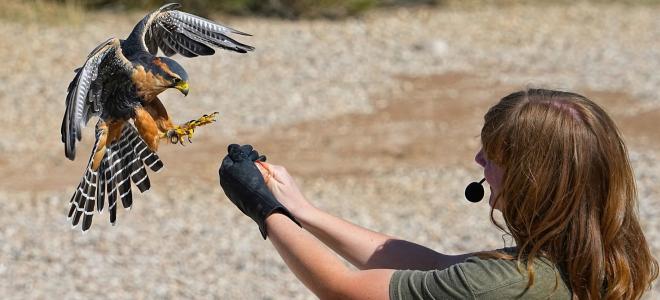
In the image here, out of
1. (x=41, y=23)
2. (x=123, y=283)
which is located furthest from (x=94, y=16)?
(x=123, y=283)

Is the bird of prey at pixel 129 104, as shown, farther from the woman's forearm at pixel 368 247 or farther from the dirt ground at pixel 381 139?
the dirt ground at pixel 381 139

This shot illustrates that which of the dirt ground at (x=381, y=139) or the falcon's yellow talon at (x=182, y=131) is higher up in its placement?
the dirt ground at (x=381, y=139)

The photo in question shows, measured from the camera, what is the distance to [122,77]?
292 centimetres

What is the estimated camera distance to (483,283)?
2086 millimetres

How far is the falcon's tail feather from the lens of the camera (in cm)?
285

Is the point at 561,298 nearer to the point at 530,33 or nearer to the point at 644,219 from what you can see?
the point at 644,219

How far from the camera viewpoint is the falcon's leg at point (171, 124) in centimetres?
281

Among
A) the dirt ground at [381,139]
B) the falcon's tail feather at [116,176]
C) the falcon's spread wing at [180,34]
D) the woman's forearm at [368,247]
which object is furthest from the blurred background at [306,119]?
the falcon's tail feather at [116,176]

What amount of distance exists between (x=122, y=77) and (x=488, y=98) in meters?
7.22

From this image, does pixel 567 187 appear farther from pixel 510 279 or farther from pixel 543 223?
pixel 510 279

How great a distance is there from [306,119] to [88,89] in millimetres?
6210

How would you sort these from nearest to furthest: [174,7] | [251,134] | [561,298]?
[561,298] → [174,7] → [251,134]

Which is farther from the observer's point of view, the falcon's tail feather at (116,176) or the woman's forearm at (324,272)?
the falcon's tail feather at (116,176)

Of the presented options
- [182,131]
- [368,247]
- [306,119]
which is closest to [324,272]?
[368,247]
